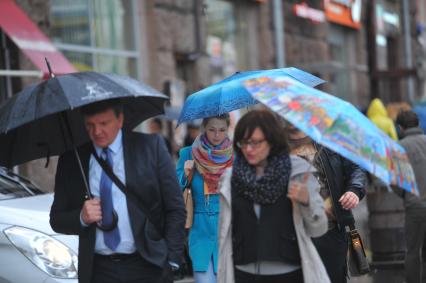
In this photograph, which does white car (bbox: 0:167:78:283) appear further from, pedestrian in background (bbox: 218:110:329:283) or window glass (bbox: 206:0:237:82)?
window glass (bbox: 206:0:237:82)

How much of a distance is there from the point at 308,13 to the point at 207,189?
14.2m

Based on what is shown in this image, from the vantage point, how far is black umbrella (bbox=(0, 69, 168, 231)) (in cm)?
417

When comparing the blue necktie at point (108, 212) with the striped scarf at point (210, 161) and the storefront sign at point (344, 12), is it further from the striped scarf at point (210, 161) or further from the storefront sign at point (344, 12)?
the storefront sign at point (344, 12)

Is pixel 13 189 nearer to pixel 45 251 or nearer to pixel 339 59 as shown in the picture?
pixel 45 251

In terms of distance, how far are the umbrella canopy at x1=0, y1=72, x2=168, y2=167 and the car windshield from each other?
192 cm

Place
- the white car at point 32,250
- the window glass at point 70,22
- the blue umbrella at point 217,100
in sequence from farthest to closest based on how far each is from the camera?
1. the window glass at point 70,22
2. the blue umbrella at point 217,100
3. the white car at point 32,250

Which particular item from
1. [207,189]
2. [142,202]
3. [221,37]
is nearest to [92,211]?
[142,202]

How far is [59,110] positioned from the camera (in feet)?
13.5

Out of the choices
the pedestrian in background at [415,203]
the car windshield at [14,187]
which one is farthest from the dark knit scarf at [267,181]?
the pedestrian in background at [415,203]

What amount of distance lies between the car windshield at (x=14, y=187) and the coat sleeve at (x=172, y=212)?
2525 mm

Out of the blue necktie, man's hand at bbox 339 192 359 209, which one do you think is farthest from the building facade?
the blue necktie

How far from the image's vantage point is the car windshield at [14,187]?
22.2 ft

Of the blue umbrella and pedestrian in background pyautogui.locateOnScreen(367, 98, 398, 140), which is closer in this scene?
the blue umbrella

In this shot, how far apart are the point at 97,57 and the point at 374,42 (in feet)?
43.0
